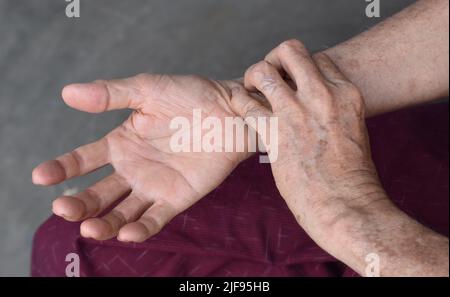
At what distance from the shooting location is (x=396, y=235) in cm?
79

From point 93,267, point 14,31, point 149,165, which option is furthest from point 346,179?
point 14,31

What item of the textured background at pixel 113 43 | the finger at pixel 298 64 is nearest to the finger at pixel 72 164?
the finger at pixel 298 64

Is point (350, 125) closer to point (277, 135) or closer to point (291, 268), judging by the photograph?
point (277, 135)

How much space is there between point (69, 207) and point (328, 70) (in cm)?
53

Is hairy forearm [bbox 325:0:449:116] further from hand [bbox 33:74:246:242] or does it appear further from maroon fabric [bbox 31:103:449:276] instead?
hand [bbox 33:74:246:242]

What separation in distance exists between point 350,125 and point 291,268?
32 centimetres

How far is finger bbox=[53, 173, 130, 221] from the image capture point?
956 mm

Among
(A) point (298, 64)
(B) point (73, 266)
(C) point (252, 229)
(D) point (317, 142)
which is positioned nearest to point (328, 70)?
(A) point (298, 64)

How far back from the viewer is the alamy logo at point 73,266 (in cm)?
110

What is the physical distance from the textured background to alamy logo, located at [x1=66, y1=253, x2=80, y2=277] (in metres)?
0.71

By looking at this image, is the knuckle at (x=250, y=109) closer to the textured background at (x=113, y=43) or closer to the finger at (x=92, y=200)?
the finger at (x=92, y=200)

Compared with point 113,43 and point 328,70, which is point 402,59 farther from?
point 113,43

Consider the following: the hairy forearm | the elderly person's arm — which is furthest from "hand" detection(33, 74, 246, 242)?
the hairy forearm

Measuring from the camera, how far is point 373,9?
185 cm
